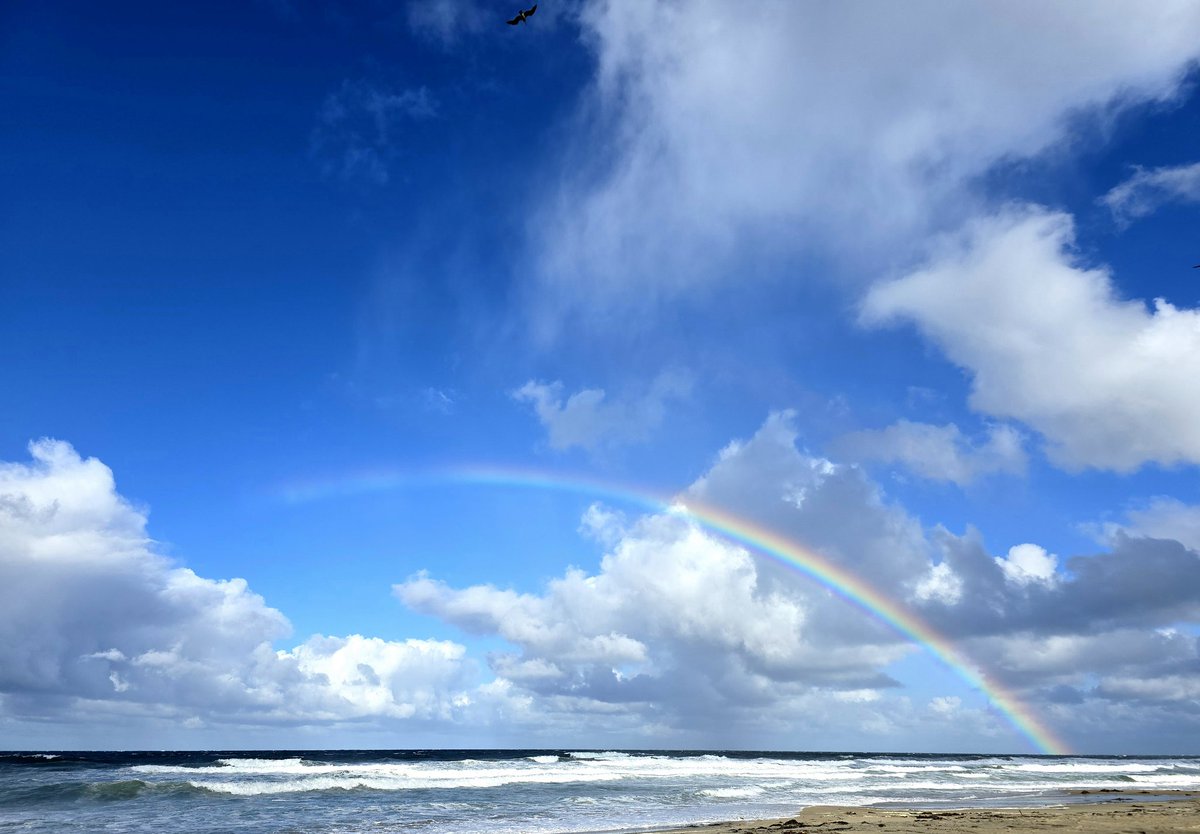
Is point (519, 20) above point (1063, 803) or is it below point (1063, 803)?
above

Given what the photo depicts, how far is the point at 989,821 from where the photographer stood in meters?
23.1

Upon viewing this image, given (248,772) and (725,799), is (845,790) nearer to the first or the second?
(725,799)

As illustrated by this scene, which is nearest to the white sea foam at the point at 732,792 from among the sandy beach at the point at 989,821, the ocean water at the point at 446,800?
the ocean water at the point at 446,800

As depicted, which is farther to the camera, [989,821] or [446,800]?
[446,800]

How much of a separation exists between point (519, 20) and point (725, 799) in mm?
35047

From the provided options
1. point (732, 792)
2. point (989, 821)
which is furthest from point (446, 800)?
point (989, 821)

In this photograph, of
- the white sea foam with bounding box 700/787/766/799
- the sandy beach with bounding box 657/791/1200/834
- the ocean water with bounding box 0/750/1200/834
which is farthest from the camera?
the white sea foam with bounding box 700/787/766/799

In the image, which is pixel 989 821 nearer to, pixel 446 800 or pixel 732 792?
pixel 732 792

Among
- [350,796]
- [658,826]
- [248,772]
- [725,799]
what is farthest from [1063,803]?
[248,772]

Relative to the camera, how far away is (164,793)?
134 feet

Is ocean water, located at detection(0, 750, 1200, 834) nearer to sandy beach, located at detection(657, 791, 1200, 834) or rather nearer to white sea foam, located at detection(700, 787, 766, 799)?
white sea foam, located at detection(700, 787, 766, 799)

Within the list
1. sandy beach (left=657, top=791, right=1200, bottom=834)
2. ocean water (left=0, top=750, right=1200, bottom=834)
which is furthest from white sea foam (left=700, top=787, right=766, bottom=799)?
sandy beach (left=657, top=791, right=1200, bottom=834)

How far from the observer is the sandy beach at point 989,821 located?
67.5ft

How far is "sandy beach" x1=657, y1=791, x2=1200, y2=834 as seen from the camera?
20.6m
